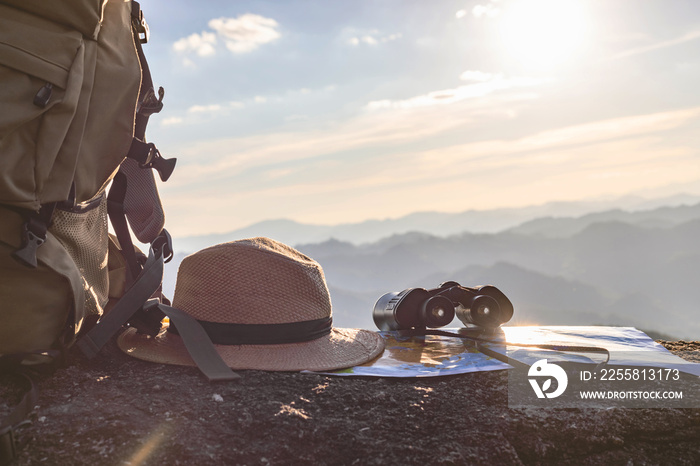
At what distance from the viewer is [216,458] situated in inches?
64.1

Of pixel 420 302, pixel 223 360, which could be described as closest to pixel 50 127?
pixel 223 360

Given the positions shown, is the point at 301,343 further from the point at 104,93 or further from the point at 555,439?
the point at 104,93

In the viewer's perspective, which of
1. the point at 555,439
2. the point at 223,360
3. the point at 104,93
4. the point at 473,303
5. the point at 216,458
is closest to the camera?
the point at 216,458

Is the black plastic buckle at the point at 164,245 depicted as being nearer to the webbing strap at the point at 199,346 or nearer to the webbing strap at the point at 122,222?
the webbing strap at the point at 122,222

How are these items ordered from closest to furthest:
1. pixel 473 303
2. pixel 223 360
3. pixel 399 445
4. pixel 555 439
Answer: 1. pixel 399 445
2. pixel 555 439
3. pixel 223 360
4. pixel 473 303

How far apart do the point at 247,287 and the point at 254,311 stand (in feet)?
0.35

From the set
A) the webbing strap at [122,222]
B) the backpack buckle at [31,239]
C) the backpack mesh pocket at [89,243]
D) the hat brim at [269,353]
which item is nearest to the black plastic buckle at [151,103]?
the webbing strap at [122,222]

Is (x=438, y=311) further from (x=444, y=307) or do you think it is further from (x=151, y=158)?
(x=151, y=158)

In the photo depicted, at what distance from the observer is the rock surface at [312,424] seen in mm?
1669

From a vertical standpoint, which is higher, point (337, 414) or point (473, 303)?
point (473, 303)

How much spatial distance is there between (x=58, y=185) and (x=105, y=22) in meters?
0.68

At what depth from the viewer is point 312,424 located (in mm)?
1830

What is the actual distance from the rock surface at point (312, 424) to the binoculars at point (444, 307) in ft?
2.39

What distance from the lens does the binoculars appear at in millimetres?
3000
